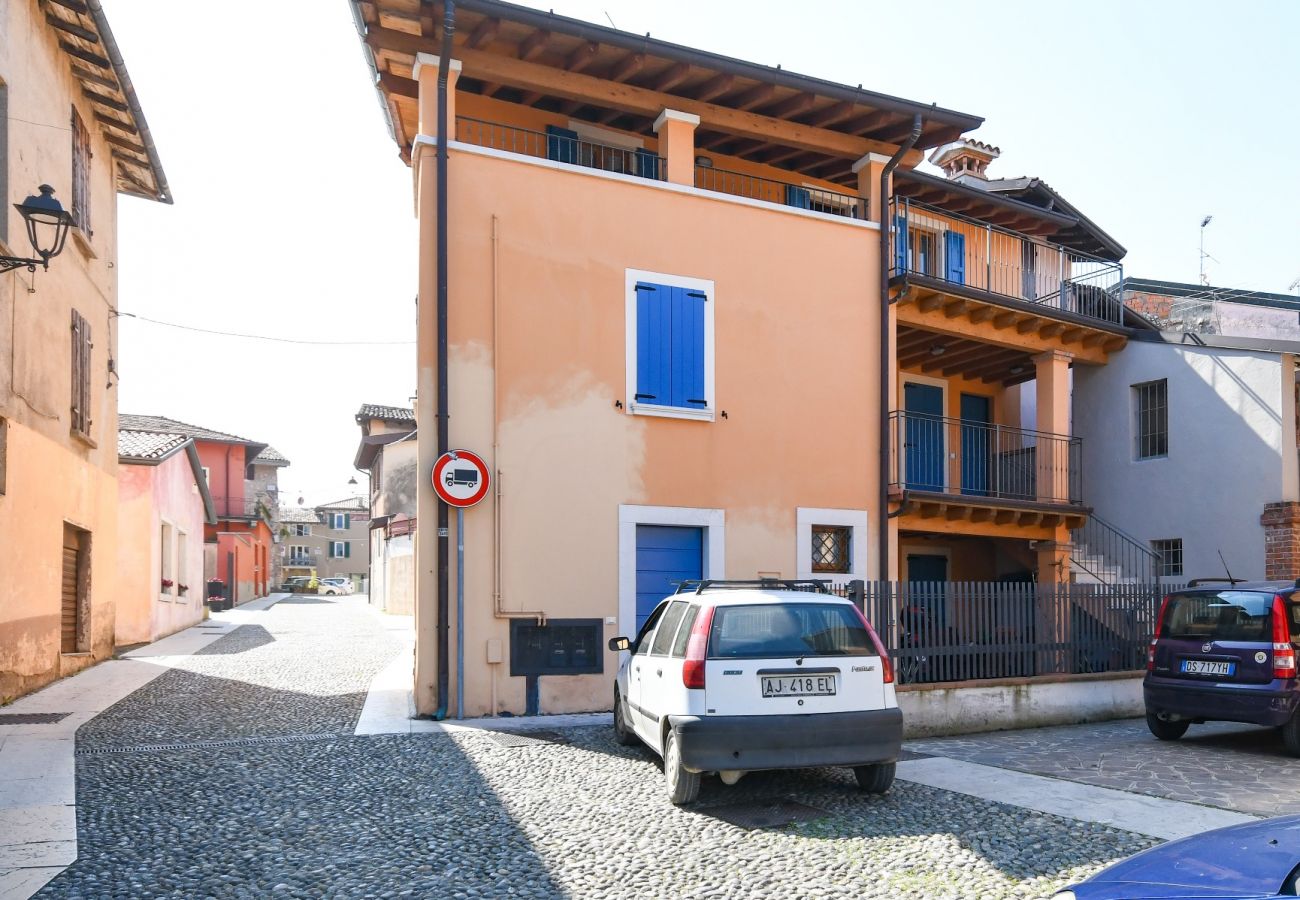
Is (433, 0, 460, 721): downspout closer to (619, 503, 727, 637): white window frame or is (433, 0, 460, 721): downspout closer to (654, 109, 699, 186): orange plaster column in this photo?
(619, 503, 727, 637): white window frame

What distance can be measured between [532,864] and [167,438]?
20.8m

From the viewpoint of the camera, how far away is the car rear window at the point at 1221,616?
9.00 metres

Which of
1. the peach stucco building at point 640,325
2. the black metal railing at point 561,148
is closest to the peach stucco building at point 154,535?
the peach stucco building at point 640,325

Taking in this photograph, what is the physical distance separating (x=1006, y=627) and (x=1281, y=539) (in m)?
6.34

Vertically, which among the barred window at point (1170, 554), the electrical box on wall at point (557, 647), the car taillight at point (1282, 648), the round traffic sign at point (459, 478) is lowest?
the electrical box on wall at point (557, 647)

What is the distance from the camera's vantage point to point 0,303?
35.0ft

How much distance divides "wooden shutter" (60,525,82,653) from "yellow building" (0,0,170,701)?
0.02 metres

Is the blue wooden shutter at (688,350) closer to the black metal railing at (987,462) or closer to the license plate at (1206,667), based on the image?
the black metal railing at (987,462)

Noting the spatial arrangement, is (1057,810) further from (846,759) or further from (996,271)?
(996,271)

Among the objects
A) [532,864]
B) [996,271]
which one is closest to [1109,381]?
[996,271]

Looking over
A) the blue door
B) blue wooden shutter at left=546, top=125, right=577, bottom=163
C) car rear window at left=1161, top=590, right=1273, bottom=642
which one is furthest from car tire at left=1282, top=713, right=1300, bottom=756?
blue wooden shutter at left=546, top=125, right=577, bottom=163

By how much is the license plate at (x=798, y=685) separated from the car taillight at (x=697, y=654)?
43cm

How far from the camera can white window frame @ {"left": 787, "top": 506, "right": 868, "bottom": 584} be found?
41.7 ft

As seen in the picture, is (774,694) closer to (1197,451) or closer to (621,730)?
(621,730)
